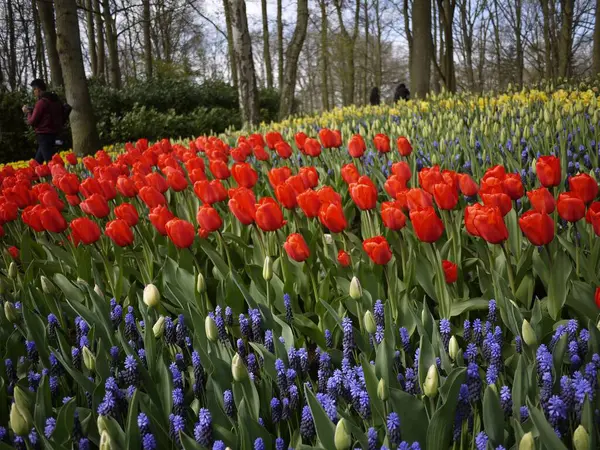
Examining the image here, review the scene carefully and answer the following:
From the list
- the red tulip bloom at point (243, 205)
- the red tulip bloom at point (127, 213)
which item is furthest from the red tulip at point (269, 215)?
the red tulip bloom at point (127, 213)

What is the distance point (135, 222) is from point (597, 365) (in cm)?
178

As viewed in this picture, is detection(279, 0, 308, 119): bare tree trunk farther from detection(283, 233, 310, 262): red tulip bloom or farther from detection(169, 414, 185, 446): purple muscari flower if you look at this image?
detection(169, 414, 185, 446): purple muscari flower

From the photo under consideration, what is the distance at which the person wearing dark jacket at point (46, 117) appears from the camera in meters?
8.52

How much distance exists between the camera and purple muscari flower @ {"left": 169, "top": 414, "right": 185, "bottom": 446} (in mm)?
1231

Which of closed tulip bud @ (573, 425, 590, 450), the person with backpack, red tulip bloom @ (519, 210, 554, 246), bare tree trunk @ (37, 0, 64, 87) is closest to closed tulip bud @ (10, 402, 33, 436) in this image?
closed tulip bud @ (573, 425, 590, 450)

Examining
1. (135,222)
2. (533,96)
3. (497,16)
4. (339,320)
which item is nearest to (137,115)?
(533,96)

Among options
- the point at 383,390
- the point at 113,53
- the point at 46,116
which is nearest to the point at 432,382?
the point at 383,390

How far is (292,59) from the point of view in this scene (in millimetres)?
11562

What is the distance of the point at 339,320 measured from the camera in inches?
65.9

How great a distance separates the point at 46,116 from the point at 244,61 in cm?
325

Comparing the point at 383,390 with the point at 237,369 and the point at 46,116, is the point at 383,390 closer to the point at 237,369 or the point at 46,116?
the point at 237,369

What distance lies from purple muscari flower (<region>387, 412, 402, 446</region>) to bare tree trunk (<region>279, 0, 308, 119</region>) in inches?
421

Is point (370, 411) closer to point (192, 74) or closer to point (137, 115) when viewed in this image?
point (137, 115)

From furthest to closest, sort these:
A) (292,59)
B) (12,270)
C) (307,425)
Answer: (292,59) → (12,270) → (307,425)
